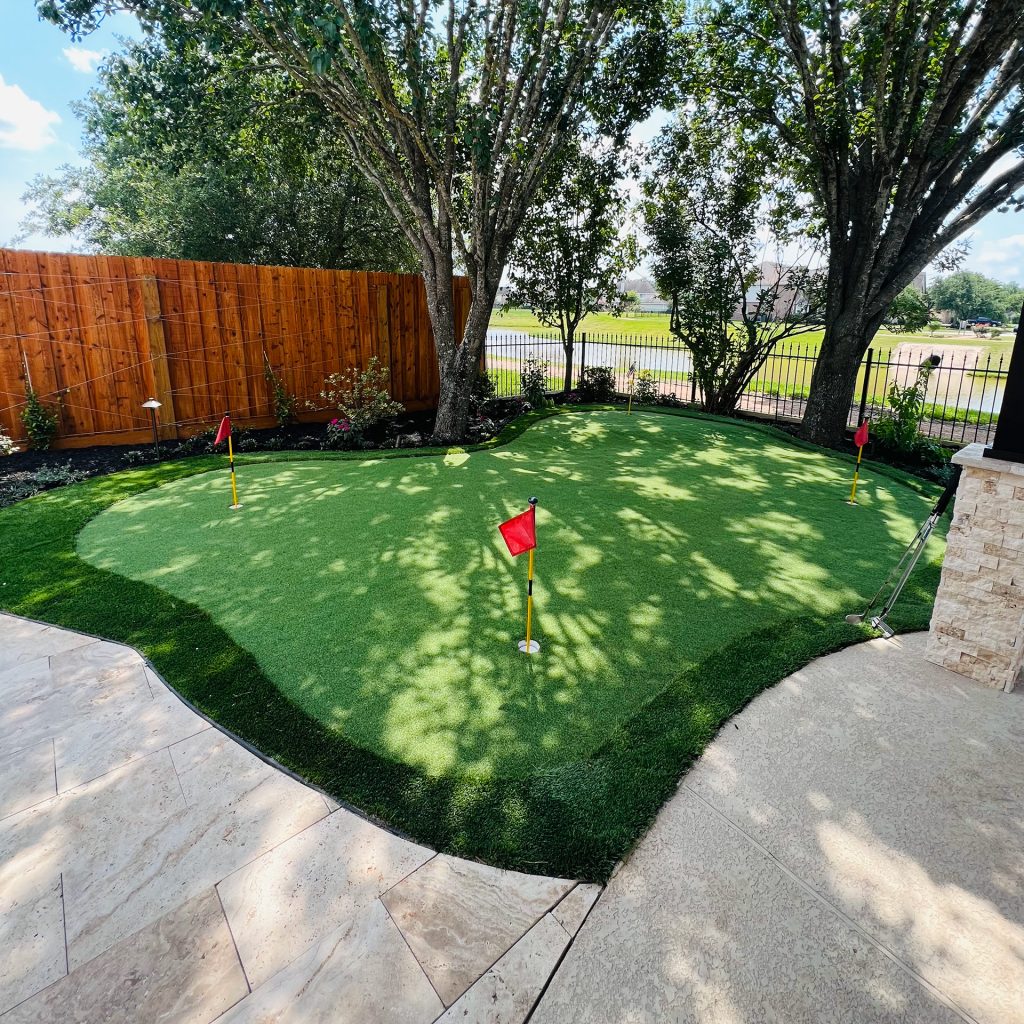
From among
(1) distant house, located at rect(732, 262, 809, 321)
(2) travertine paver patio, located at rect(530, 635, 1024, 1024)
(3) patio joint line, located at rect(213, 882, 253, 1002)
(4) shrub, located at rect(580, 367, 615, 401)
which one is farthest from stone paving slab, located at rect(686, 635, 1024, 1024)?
(4) shrub, located at rect(580, 367, 615, 401)

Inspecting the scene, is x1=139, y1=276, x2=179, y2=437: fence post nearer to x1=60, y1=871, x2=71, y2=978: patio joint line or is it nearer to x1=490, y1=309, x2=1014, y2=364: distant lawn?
x1=490, y1=309, x2=1014, y2=364: distant lawn

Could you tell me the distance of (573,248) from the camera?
13023 mm

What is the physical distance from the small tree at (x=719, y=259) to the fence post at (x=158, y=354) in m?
9.12

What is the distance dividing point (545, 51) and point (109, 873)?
909cm

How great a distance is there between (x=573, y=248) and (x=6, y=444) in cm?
1055

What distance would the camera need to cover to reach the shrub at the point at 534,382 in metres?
12.6

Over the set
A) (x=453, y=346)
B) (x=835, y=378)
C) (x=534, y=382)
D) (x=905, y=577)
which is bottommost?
(x=905, y=577)

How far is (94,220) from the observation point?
18.2m

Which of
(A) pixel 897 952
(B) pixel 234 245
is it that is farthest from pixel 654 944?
(B) pixel 234 245

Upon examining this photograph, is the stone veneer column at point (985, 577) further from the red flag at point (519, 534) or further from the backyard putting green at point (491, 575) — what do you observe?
the red flag at point (519, 534)

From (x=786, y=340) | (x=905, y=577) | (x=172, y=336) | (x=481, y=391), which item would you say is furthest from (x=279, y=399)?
(x=786, y=340)

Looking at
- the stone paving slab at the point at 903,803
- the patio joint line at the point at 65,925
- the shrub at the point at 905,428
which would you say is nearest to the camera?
the patio joint line at the point at 65,925

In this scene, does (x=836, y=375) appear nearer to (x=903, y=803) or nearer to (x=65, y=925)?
(x=903, y=803)

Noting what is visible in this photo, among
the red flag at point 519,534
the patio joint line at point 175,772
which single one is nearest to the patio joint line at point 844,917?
the red flag at point 519,534
